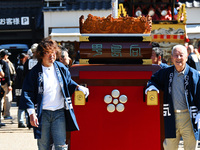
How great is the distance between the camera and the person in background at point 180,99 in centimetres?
536

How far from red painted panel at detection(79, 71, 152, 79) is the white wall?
14.8 meters

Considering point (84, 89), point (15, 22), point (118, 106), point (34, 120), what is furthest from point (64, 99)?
point (15, 22)

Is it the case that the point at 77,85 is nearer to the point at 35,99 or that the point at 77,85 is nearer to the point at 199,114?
the point at 35,99

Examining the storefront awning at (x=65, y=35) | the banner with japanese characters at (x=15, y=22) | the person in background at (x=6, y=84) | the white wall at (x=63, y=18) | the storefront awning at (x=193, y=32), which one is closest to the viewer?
the person in background at (x=6, y=84)

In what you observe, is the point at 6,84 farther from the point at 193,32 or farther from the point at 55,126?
the point at 193,32

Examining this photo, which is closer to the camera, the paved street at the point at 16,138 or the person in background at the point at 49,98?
the person in background at the point at 49,98

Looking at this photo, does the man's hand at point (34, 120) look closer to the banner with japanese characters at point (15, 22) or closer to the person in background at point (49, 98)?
the person in background at point (49, 98)

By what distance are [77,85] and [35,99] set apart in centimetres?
51

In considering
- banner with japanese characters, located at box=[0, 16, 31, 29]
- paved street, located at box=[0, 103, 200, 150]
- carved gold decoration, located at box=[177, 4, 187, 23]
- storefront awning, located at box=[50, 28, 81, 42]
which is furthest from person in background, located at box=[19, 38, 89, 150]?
banner with japanese characters, located at box=[0, 16, 31, 29]

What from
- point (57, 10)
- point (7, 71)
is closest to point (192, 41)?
point (57, 10)

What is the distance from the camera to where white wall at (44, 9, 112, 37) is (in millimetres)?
20578

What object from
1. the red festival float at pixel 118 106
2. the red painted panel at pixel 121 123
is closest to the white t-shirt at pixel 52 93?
the red festival float at pixel 118 106

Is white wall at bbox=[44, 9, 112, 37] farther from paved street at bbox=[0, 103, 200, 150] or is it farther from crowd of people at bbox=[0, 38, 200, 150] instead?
crowd of people at bbox=[0, 38, 200, 150]

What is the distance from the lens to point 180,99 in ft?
17.9
